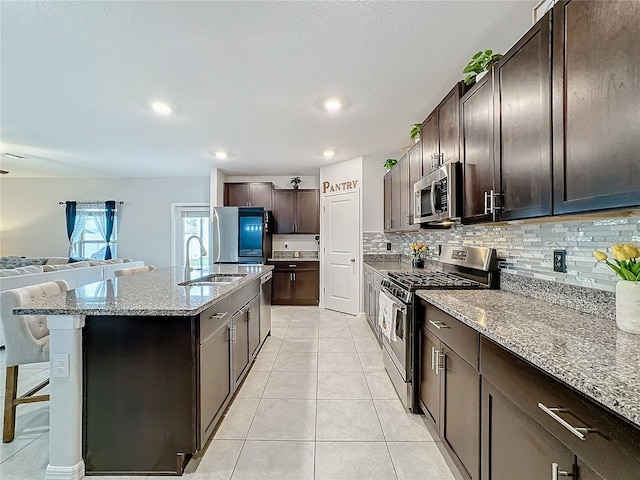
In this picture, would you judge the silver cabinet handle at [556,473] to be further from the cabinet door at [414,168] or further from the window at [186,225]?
the window at [186,225]

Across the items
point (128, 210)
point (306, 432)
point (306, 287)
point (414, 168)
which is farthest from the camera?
point (128, 210)

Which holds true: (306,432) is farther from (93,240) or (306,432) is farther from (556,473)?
(93,240)

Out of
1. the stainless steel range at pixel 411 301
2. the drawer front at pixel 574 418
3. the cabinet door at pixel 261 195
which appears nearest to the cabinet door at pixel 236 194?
the cabinet door at pixel 261 195

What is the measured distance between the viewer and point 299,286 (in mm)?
5652

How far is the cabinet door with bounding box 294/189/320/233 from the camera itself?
5910 mm

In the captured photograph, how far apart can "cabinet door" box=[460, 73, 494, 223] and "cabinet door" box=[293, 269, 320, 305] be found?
3.91 meters

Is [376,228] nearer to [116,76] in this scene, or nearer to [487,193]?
[487,193]

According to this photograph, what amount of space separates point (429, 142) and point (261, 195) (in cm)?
394

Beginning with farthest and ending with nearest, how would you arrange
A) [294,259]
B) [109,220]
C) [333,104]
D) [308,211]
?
[109,220] < [308,211] < [294,259] < [333,104]

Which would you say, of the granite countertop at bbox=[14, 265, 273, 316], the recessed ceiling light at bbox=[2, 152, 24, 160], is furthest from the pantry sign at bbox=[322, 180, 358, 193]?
the recessed ceiling light at bbox=[2, 152, 24, 160]

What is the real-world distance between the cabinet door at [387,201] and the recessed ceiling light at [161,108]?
112 inches

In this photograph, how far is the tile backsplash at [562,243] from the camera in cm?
128

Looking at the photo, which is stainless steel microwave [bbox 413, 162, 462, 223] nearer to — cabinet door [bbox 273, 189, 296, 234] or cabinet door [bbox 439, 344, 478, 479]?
cabinet door [bbox 439, 344, 478, 479]

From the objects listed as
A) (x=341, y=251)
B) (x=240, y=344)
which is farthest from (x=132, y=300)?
(x=341, y=251)
